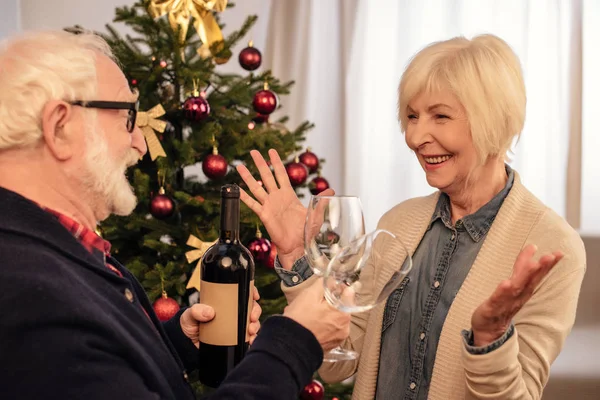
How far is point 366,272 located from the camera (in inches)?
43.5

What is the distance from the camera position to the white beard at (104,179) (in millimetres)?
1050

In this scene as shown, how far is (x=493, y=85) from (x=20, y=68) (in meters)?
1.00

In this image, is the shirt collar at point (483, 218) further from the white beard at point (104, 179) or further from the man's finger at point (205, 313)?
the white beard at point (104, 179)

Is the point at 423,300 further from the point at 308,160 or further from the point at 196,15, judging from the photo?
the point at 196,15

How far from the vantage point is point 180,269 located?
2.13m

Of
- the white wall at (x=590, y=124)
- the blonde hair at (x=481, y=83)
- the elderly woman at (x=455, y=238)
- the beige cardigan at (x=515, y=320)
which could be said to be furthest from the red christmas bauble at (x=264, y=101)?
the white wall at (x=590, y=124)

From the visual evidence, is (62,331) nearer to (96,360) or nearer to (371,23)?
(96,360)

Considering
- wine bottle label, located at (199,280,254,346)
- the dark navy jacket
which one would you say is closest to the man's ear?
the dark navy jacket

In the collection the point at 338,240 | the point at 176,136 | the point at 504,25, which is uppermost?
the point at 504,25

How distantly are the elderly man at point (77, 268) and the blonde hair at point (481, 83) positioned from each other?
0.65 metres

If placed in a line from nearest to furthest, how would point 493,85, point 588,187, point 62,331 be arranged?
point 62,331, point 493,85, point 588,187

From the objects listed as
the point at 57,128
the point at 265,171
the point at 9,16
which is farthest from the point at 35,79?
the point at 9,16

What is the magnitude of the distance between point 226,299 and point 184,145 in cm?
107

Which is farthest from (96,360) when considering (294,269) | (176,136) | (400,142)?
(400,142)
